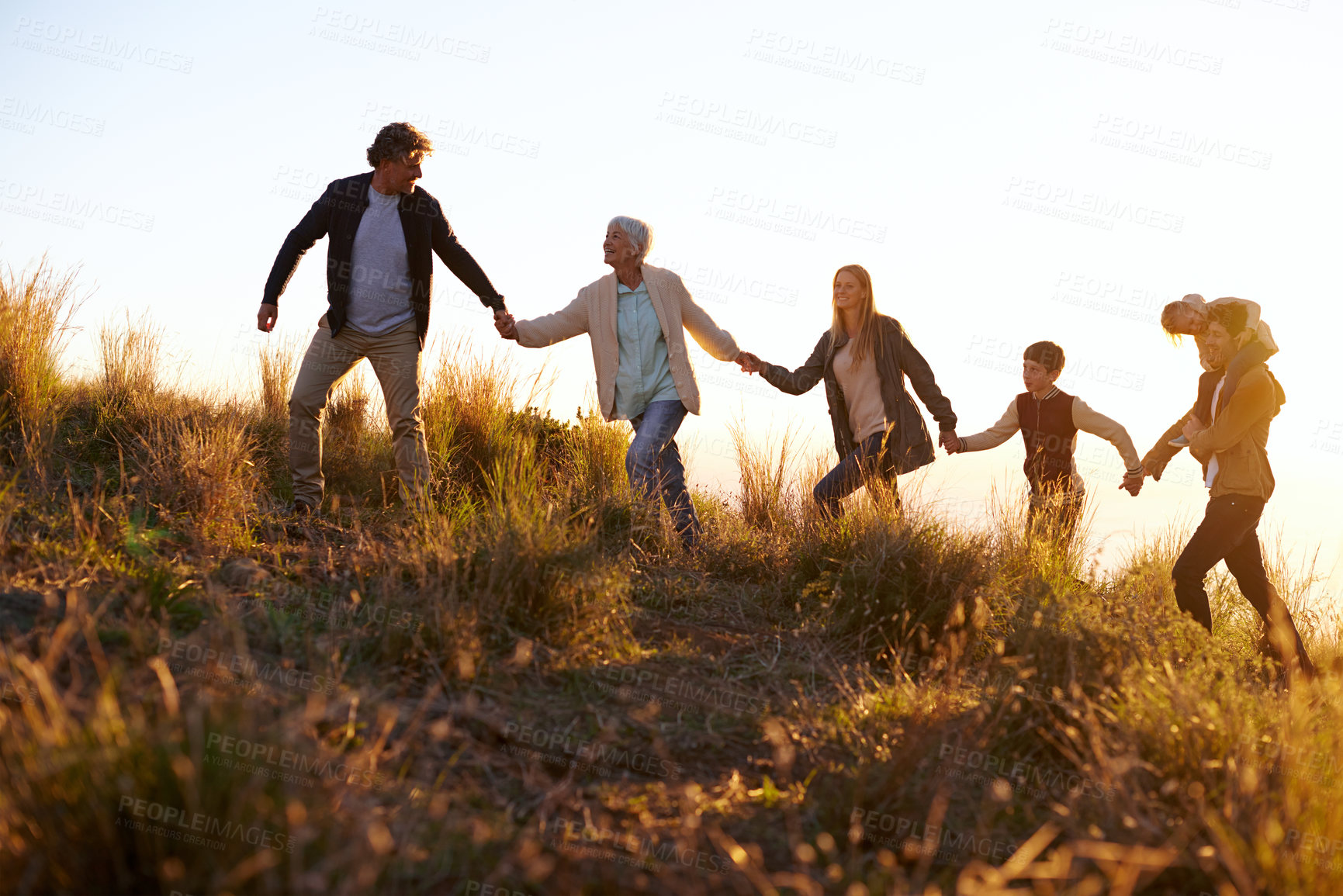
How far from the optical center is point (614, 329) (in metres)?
5.72

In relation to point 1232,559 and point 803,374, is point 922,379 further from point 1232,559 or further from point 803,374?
point 1232,559

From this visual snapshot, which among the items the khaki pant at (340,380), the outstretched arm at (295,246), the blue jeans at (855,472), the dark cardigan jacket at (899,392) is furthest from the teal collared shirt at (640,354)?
the outstretched arm at (295,246)

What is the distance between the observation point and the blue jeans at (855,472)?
18.0ft

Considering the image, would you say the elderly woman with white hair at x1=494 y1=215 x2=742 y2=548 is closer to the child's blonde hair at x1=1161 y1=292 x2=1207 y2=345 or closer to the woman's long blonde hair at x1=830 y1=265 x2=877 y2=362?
the woman's long blonde hair at x1=830 y1=265 x2=877 y2=362

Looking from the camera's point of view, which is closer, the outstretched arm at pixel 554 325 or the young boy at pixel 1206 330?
the young boy at pixel 1206 330

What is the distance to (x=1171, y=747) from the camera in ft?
8.70

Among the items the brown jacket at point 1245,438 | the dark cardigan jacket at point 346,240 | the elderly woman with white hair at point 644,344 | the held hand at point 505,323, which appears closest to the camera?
the brown jacket at point 1245,438

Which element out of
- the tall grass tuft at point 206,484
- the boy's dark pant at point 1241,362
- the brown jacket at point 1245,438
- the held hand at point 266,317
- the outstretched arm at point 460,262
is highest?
the outstretched arm at point 460,262

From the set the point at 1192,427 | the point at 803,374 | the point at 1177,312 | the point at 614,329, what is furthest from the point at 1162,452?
the point at 614,329

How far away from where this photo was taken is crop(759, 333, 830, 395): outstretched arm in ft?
19.1

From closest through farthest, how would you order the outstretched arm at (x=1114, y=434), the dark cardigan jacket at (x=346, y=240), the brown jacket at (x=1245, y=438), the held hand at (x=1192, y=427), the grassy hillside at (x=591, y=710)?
the grassy hillside at (x=591, y=710) → the brown jacket at (x=1245, y=438) → the held hand at (x=1192, y=427) → the dark cardigan jacket at (x=346, y=240) → the outstretched arm at (x=1114, y=434)

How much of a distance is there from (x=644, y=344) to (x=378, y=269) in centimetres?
169

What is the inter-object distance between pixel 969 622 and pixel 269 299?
4.36 meters

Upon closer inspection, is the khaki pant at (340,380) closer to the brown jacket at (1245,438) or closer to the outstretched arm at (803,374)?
the outstretched arm at (803,374)
